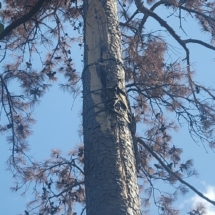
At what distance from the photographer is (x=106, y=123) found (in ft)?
9.71

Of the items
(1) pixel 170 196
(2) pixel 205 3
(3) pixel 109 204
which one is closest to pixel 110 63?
(3) pixel 109 204

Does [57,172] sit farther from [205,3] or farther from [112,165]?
[205,3]

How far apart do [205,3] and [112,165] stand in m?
3.11

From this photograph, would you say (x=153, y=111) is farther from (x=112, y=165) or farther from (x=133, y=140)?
(x=112, y=165)

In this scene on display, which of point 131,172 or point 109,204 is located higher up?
point 131,172

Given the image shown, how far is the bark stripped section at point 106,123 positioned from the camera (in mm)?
2605

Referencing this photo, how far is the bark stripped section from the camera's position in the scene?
2.61 metres

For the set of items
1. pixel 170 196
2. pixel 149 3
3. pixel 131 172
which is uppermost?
pixel 149 3

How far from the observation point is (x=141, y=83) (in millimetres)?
4230

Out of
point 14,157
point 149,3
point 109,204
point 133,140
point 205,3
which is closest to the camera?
point 109,204

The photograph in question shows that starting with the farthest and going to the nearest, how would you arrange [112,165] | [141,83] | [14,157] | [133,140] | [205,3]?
[205,3]
[14,157]
[141,83]
[133,140]
[112,165]

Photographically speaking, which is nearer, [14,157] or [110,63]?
[110,63]

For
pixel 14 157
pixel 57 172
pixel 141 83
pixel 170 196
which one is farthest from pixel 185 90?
pixel 14 157

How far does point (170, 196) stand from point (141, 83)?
123 cm
